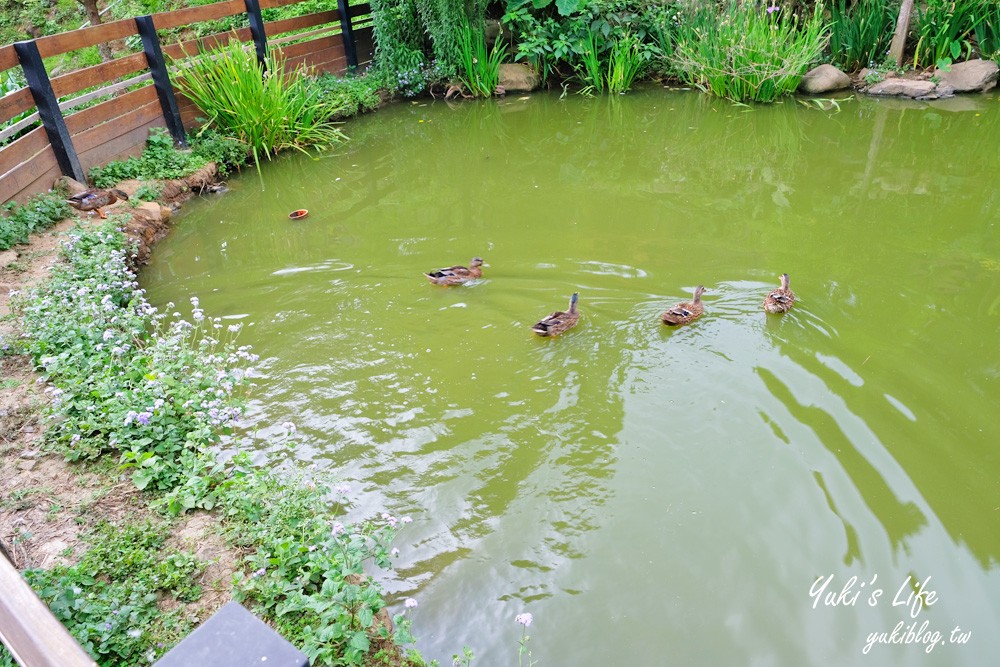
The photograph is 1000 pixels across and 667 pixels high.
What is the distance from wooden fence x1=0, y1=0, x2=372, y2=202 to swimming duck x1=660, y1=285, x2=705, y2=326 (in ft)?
20.5

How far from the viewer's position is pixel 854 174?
26.4 feet

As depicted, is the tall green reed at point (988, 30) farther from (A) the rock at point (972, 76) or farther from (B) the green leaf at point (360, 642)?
(B) the green leaf at point (360, 642)

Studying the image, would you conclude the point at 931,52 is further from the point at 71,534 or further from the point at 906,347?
the point at 71,534

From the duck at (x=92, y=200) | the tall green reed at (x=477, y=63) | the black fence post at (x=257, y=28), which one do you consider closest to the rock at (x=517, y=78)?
the tall green reed at (x=477, y=63)

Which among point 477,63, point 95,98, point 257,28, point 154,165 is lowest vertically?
point 154,165

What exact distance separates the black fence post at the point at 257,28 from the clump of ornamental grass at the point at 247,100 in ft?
3.28

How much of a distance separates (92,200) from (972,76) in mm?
11987

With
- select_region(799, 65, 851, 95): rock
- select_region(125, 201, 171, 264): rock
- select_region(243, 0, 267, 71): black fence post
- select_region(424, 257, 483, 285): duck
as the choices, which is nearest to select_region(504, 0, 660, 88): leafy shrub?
select_region(799, 65, 851, 95): rock

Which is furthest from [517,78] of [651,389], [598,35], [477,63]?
[651,389]

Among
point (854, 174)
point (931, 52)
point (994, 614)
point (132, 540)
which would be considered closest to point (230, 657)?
point (132, 540)

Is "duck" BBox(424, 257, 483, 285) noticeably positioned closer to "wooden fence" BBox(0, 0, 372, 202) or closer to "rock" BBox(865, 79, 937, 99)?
"wooden fence" BBox(0, 0, 372, 202)

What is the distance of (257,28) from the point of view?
34.6ft

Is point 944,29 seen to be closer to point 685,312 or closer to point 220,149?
point 685,312

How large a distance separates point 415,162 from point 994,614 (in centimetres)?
790
